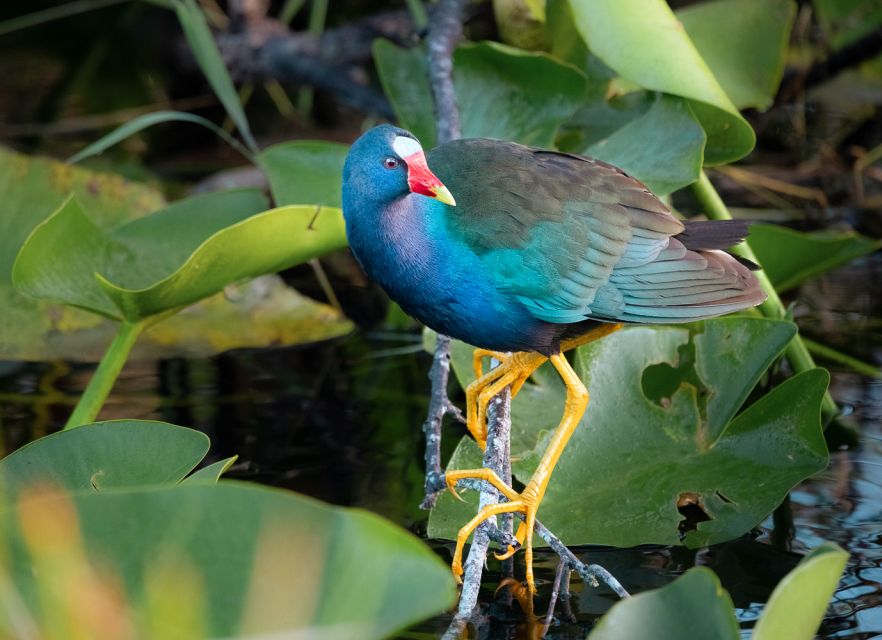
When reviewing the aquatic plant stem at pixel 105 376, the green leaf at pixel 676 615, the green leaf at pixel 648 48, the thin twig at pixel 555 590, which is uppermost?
the green leaf at pixel 648 48

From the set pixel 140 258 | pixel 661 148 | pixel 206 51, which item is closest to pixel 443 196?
pixel 661 148

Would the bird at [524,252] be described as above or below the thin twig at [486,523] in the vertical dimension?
above

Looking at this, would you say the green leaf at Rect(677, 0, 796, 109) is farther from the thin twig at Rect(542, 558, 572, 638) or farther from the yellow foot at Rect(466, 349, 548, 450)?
the thin twig at Rect(542, 558, 572, 638)

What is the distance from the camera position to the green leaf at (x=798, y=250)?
2355 mm

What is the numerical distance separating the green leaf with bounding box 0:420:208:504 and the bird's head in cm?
41

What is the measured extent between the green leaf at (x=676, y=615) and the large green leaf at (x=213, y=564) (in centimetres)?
25

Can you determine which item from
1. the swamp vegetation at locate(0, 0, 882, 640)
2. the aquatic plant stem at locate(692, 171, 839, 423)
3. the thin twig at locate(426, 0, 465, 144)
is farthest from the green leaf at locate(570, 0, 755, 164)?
the thin twig at locate(426, 0, 465, 144)

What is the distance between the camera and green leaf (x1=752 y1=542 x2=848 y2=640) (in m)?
1.06

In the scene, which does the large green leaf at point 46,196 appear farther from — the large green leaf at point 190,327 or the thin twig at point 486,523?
the thin twig at point 486,523

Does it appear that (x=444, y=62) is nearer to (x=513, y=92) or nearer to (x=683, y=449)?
(x=513, y=92)

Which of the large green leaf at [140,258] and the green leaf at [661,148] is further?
the green leaf at [661,148]

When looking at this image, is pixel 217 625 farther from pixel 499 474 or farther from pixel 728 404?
pixel 728 404

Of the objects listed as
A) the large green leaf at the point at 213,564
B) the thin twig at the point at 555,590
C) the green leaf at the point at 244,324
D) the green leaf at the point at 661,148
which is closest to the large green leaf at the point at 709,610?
the large green leaf at the point at 213,564

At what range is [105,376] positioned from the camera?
1.94m
